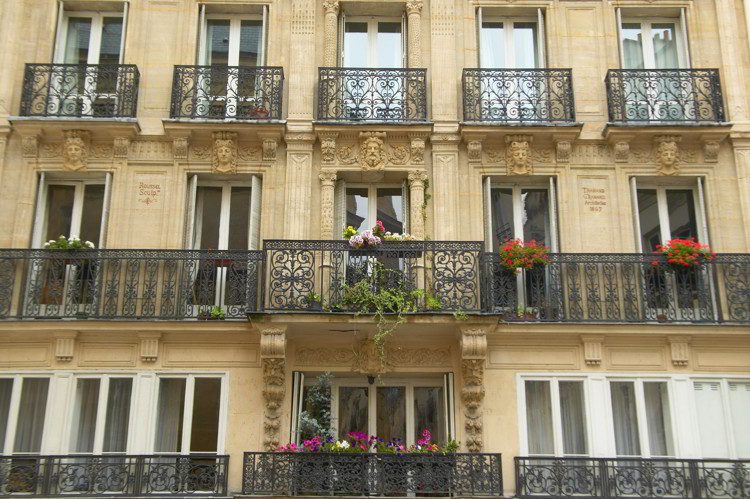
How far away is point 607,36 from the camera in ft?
50.7

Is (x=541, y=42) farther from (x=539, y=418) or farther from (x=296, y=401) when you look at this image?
(x=296, y=401)

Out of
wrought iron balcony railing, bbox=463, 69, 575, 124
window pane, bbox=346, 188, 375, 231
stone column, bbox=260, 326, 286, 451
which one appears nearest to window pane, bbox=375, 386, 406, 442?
stone column, bbox=260, 326, 286, 451

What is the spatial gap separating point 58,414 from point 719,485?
10478mm

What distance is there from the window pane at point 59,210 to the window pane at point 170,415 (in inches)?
137

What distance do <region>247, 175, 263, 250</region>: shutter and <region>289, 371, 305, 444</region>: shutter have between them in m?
2.44

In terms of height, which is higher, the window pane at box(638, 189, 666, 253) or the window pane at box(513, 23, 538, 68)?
the window pane at box(513, 23, 538, 68)

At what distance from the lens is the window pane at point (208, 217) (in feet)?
48.2

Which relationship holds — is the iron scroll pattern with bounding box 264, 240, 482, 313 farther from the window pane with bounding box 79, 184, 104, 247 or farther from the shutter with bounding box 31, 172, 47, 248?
the shutter with bounding box 31, 172, 47, 248

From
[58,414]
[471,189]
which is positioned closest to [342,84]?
[471,189]

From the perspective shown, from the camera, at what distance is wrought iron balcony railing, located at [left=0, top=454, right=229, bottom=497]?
41.3 ft

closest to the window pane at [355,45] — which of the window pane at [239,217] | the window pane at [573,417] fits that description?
the window pane at [239,217]

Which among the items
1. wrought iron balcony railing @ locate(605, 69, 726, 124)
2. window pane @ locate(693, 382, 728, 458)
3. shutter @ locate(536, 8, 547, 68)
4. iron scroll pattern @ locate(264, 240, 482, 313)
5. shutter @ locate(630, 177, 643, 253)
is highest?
shutter @ locate(536, 8, 547, 68)

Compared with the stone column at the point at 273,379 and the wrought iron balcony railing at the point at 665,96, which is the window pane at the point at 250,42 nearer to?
the stone column at the point at 273,379

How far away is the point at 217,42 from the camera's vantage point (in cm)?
1577
